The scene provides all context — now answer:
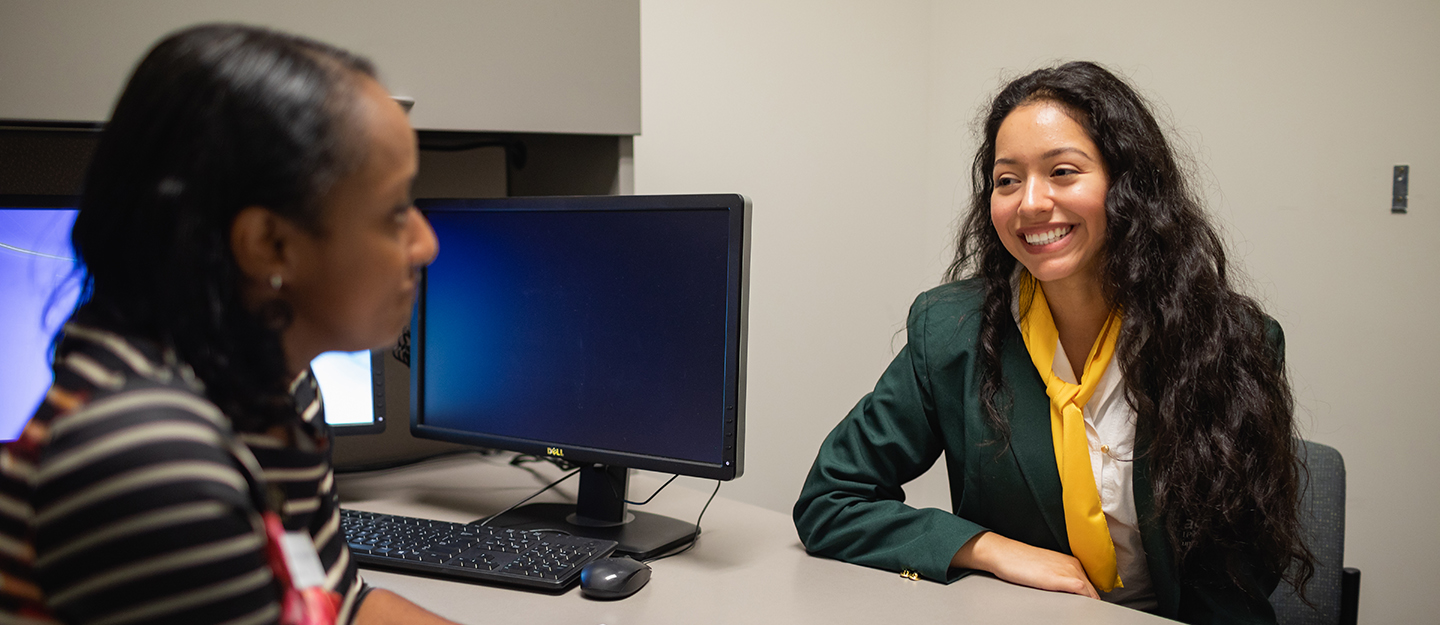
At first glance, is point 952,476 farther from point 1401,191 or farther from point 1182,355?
point 1401,191

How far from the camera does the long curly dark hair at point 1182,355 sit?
1151 mm

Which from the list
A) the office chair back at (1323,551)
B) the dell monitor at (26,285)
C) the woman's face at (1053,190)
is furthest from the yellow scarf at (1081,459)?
the dell monitor at (26,285)

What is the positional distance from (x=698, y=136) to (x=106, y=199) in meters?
1.59

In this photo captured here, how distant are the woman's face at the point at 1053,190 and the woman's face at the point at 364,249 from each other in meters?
0.88

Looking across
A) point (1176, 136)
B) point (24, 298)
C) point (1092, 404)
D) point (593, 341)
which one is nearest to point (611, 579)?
point (593, 341)

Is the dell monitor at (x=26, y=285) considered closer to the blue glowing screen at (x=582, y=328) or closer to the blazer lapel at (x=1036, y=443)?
the blue glowing screen at (x=582, y=328)

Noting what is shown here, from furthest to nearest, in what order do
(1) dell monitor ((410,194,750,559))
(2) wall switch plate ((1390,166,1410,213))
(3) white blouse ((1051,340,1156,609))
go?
(2) wall switch plate ((1390,166,1410,213))
(3) white blouse ((1051,340,1156,609))
(1) dell monitor ((410,194,750,559))

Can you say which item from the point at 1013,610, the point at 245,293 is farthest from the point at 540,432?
the point at 245,293

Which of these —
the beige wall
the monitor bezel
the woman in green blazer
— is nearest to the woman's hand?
the woman in green blazer

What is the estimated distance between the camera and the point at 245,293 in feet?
1.65

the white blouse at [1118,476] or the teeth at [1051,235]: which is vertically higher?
the teeth at [1051,235]

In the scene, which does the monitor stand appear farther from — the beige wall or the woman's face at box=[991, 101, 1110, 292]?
the beige wall

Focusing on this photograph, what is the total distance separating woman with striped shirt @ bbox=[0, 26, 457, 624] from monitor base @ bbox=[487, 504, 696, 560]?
0.60 meters

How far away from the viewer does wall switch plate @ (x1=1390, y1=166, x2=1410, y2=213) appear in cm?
→ 180
